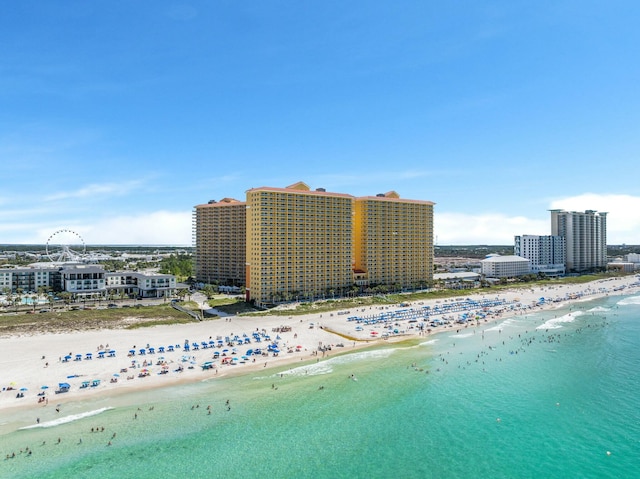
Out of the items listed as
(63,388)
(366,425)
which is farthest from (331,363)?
(63,388)

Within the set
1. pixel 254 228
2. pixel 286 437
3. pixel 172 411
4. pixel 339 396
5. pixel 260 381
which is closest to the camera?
pixel 286 437

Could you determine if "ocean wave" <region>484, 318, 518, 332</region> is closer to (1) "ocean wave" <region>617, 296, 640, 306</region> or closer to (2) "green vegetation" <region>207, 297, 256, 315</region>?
(1) "ocean wave" <region>617, 296, 640, 306</region>

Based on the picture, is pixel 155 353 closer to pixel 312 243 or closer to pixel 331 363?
pixel 331 363

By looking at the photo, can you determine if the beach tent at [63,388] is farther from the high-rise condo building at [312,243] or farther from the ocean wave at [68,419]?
the high-rise condo building at [312,243]

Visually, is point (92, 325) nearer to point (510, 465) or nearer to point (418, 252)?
point (510, 465)

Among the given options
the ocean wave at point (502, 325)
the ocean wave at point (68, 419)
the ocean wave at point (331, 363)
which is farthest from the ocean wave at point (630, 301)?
the ocean wave at point (68, 419)

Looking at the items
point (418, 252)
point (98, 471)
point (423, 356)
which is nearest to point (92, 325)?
point (98, 471)
